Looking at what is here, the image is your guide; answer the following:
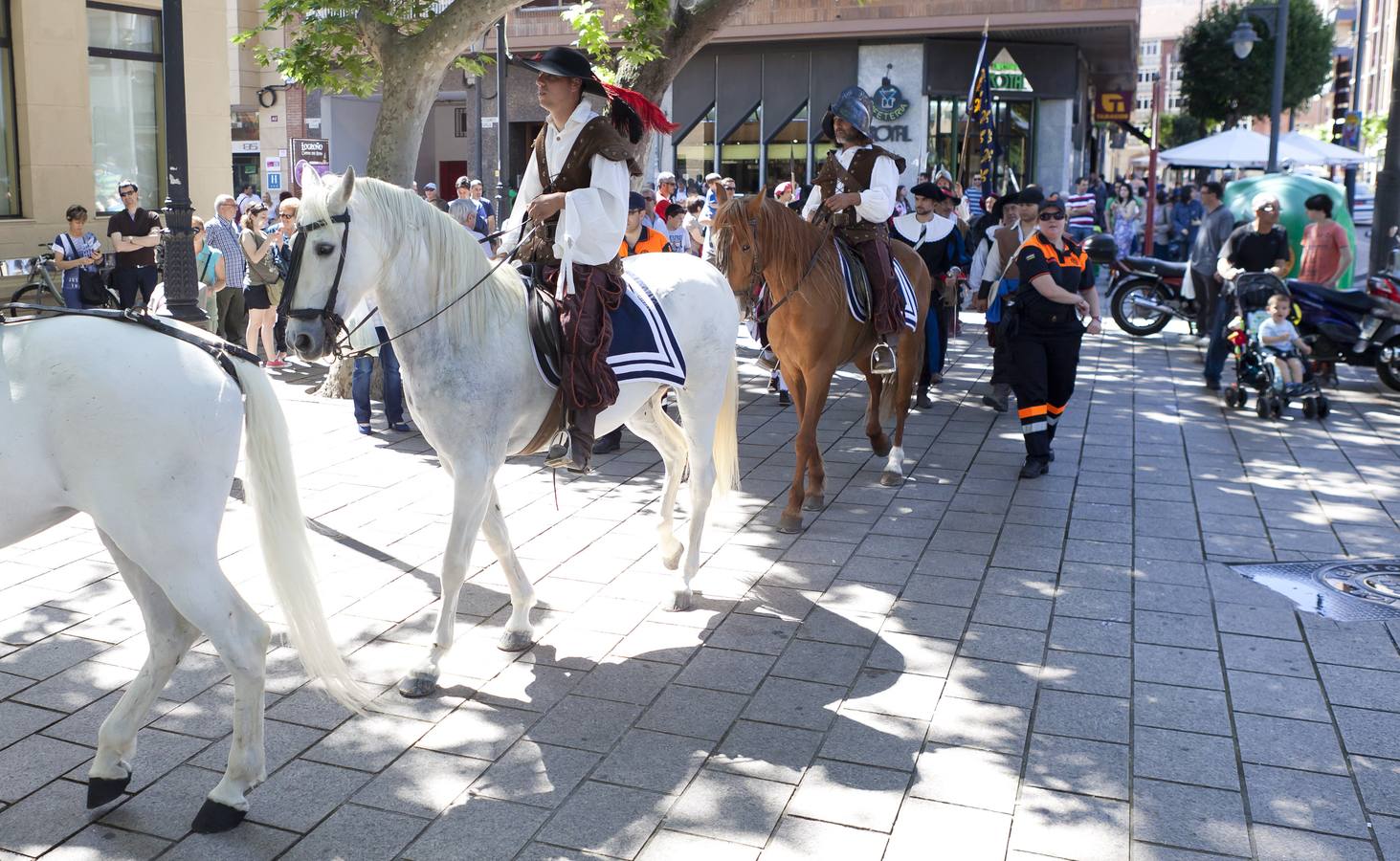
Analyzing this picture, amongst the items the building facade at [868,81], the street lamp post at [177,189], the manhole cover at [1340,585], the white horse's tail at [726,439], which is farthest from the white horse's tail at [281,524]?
the building facade at [868,81]

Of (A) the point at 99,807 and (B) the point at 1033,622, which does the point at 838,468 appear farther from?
(A) the point at 99,807

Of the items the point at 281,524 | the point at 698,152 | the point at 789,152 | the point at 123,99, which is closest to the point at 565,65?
the point at 281,524

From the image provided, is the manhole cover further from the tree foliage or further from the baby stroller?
the tree foliage

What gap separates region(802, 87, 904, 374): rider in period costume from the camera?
27.4 ft

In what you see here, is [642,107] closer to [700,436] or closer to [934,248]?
[700,436]

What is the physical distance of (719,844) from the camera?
383cm

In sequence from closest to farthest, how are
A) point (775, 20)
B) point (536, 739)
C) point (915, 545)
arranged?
point (536, 739) < point (915, 545) < point (775, 20)

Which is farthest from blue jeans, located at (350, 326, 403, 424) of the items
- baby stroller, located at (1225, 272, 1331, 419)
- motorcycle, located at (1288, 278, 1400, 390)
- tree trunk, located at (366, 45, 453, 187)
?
motorcycle, located at (1288, 278, 1400, 390)

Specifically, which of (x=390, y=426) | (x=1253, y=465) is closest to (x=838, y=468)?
(x=1253, y=465)

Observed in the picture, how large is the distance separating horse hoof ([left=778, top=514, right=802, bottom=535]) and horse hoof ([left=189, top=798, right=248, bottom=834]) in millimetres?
4146

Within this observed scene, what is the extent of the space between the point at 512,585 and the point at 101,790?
1.93 metres

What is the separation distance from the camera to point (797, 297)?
7.86 metres

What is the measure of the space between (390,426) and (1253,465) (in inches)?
273

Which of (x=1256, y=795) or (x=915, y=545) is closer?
(x=1256, y=795)
